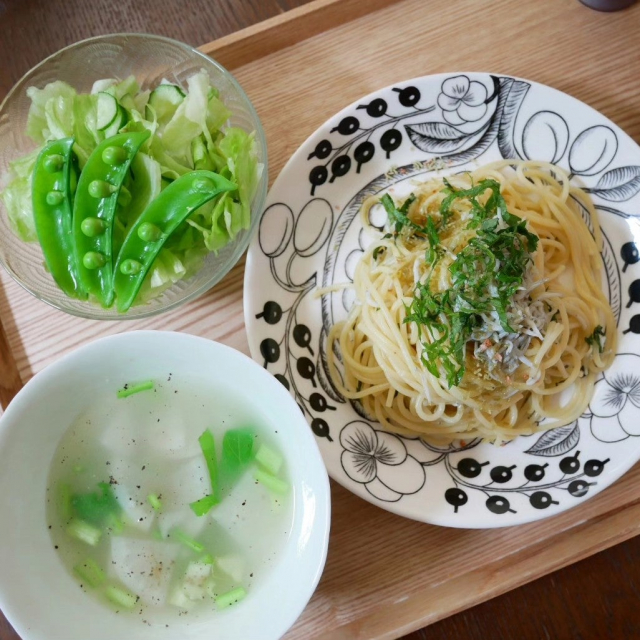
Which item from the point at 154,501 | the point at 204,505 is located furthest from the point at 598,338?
the point at 154,501

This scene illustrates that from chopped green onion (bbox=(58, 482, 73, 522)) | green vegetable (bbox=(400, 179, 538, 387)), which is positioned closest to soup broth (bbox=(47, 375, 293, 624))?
chopped green onion (bbox=(58, 482, 73, 522))

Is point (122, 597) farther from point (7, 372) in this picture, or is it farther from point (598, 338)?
point (598, 338)

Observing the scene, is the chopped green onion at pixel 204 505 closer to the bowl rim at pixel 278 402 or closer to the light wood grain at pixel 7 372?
the bowl rim at pixel 278 402

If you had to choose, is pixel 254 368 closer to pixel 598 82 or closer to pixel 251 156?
pixel 251 156

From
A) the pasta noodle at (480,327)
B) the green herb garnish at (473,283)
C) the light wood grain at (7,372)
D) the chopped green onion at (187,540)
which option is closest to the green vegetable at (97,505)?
the chopped green onion at (187,540)

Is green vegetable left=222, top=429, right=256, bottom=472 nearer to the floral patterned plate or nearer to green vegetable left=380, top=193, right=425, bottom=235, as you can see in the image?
the floral patterned plate

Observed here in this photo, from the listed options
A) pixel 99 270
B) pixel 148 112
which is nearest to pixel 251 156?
pixel 148 112
